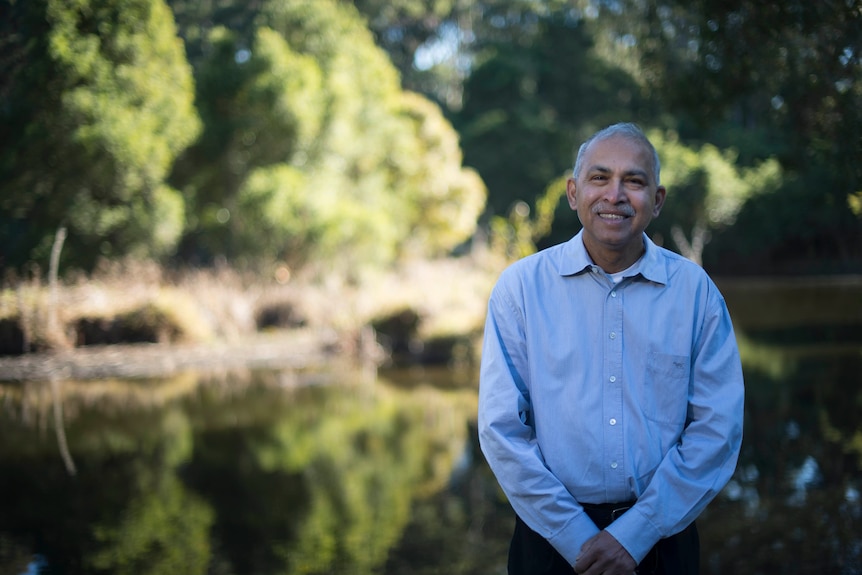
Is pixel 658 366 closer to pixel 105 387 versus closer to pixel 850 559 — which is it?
pixel 850 559

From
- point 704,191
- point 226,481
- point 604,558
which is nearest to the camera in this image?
point 604,558

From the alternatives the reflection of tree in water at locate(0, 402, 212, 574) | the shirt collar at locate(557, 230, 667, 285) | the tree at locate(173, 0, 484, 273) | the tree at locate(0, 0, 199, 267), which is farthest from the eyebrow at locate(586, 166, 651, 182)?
the tree at locate(173, 0, 484, 273)

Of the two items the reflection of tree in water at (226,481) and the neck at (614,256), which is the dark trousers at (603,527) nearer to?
the neck at (614,256)

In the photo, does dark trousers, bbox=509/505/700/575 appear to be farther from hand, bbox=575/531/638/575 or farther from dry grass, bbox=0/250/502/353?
dry grass, bbox=0/250/502/353

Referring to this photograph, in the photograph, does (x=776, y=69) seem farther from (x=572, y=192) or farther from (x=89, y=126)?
(x=89, y=126)

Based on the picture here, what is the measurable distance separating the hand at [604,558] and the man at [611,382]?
0.07ft

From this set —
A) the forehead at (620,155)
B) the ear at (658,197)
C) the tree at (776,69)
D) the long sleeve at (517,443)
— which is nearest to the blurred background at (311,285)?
the tree at (776,69)

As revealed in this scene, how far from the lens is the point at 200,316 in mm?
Answer: 9867

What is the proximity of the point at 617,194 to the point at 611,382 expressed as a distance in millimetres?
369

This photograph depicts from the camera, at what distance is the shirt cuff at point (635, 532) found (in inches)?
65.6

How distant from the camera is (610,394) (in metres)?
1.75

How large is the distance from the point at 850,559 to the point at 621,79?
23087 mm

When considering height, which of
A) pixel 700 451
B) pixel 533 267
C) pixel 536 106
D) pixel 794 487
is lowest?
pixel 794 487

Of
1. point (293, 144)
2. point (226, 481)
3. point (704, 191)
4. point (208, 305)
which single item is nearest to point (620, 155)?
point (226, 481)
